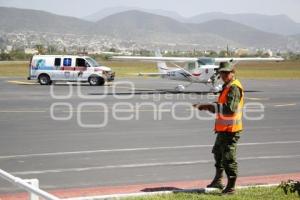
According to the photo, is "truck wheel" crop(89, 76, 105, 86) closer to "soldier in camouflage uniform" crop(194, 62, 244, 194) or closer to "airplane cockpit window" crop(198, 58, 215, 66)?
"airplane cockpit window" crop(198, 58, 215, 66)

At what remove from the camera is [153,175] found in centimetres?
1030

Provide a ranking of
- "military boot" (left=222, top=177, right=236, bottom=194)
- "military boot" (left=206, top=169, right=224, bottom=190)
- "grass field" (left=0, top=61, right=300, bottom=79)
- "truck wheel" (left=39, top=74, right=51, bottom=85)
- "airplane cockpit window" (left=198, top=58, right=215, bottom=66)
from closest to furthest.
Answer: "military boot" (left=222, top=177, right=236, bottom=194)
"military boot" (left=206, top=169, right=224, bottom=190)
"airplane cockpit window" (left=198, top=58, right=215, bottom=66)
"truck wheel" (left=39, top=74, right=51, bottom=85)
"grass field" (left=0, top=61, right=300, bottom=79)

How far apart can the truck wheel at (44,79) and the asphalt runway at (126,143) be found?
16.2m

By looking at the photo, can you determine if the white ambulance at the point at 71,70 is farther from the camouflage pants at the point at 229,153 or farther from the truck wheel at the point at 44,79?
the camouflage pants at the point at 229,153

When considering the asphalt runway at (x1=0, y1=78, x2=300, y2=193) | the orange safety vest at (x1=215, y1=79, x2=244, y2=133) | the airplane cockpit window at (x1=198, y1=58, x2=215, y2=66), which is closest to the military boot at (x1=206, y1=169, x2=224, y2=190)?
the orange safety vest at (x1=215, y1=79, x2=244, y2=133)

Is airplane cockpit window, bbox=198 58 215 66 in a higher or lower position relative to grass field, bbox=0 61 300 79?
higher

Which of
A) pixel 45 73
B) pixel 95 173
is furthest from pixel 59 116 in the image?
pixel 45 73

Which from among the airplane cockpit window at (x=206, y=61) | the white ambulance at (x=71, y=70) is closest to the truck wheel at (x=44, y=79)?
the white ambulance at (x=71, y=70)

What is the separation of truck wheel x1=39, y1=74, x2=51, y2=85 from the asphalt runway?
16161 mm

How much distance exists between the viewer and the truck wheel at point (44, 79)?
41344 millimetres

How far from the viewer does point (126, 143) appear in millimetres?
14141

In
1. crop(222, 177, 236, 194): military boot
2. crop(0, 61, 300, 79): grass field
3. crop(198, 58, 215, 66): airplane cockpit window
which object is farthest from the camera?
crop(0, 61, 300, 79): grass field

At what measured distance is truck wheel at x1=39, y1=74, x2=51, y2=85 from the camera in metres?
41.3

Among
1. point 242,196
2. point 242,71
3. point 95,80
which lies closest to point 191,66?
point 95,80
